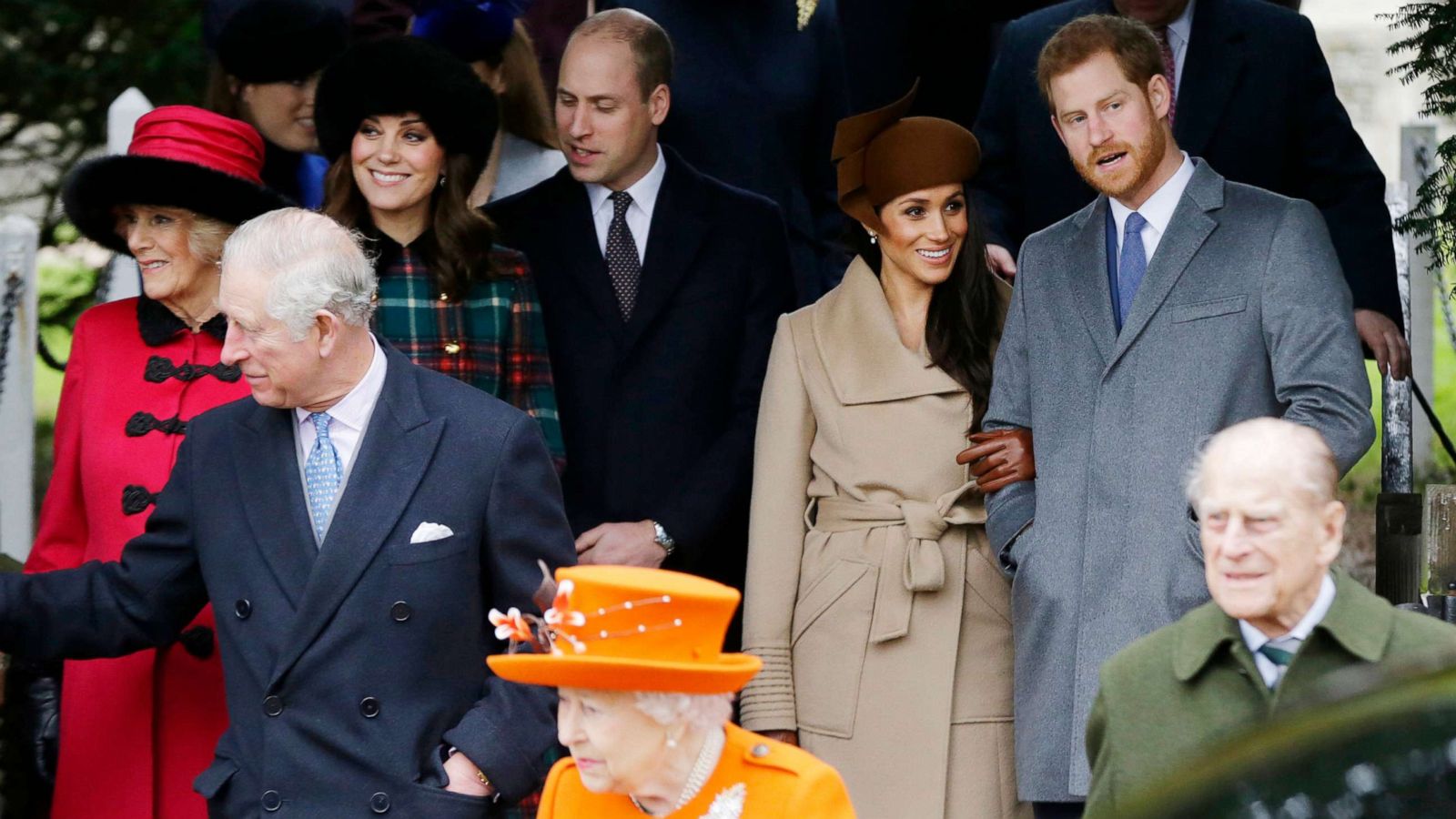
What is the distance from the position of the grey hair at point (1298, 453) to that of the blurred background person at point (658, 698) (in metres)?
0.78

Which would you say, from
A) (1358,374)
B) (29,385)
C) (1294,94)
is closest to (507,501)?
(1358,374)

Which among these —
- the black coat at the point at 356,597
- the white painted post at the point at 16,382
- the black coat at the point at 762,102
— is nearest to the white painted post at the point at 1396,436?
the black coat at the point at 762,102

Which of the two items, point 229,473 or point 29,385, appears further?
point 29,385

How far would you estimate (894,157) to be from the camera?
4770 millimetres

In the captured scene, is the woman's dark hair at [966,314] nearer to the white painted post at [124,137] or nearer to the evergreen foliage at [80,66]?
the white painted post at [124,137]

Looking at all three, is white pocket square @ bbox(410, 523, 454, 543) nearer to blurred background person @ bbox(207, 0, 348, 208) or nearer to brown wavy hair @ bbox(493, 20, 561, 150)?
blurred background person @ bbox(207, 0, 348, 208)

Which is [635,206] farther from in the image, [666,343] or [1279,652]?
[1279,652]

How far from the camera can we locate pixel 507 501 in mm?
3750

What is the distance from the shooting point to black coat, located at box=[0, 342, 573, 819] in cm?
364

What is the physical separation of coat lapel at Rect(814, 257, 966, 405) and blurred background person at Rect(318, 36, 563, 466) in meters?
0.66

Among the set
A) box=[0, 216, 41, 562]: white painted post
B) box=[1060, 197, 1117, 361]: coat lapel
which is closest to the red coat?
box=[1060, 197, 1117, 361]: coat lapel

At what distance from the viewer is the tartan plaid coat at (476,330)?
4.72 m

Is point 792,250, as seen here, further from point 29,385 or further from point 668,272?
point 29,385

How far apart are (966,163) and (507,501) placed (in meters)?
1.60
